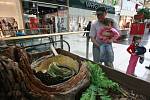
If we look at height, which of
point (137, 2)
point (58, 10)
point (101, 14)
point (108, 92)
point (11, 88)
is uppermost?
point (137, 2)

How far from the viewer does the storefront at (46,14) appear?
6.86 metres

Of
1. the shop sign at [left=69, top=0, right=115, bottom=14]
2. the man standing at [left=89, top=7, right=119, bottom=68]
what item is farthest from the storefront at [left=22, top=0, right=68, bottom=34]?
the man standing at [left=89, top=7, right=119, bottom=68]

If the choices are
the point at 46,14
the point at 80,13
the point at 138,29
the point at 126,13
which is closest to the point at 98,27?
the point at 138,29

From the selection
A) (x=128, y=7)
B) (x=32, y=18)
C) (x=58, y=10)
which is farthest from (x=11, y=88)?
(x=128, y=7)

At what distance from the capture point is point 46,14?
7945 millimetres

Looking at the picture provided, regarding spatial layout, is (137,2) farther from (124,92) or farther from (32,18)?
(124,92)

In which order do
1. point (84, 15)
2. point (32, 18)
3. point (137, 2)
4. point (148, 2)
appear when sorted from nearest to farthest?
point (32, 18), point (84, 15), point (137, 2), point (148, 2)

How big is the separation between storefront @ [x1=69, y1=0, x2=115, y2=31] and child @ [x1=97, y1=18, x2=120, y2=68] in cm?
725

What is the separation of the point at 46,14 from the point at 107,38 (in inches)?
251

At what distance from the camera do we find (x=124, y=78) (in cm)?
97

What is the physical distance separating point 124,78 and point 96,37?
1.43 m

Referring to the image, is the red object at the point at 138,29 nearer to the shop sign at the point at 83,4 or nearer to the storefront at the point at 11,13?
the storefront at the point at 11,13

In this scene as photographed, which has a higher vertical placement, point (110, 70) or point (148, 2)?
point (148, 2)

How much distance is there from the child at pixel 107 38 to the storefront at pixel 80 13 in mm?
7246
